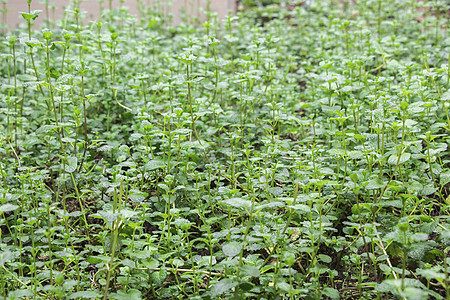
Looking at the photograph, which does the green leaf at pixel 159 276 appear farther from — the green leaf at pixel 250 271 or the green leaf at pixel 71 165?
the green leaf at pixel 71 165

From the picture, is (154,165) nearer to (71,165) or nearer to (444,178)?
(71,165)

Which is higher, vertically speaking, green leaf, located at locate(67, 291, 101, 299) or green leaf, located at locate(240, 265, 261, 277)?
green leaf, located at locate(240, 265, 261, 277)

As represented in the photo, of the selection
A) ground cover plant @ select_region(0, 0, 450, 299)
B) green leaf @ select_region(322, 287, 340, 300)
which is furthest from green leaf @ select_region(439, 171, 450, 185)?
green leaf @ select_region(322, 287, 340, 300)

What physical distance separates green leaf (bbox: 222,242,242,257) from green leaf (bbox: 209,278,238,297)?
0.37ft

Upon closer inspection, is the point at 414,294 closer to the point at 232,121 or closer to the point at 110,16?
the point at 232,121

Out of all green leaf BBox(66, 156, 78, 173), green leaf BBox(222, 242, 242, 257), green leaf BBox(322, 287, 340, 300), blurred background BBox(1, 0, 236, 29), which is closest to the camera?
green leaf BBox(222, 242, 242, 257)

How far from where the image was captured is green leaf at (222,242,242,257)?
5.71ft

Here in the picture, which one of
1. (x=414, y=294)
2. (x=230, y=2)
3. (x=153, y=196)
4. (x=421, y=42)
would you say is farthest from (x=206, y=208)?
(x=230, y=2)

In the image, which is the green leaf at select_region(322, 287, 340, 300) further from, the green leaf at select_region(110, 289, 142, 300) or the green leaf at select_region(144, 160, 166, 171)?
the green leaf at select_region(144, 160, 166, 171)

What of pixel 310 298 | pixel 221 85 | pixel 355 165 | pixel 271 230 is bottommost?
pixel 310 298

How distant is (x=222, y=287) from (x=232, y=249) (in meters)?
0.14

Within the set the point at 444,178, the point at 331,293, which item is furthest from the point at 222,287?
the point at 444,178

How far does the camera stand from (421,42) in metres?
4.66

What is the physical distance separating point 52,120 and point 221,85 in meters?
1.10
